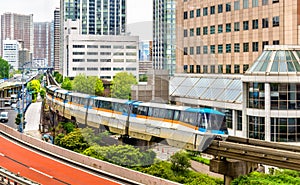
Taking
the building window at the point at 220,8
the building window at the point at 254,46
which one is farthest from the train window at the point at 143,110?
the building window at the point at 220,8

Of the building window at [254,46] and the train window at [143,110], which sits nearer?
the train window at [143,110]

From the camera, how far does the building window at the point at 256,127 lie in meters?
12.0

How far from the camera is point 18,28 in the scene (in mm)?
110688

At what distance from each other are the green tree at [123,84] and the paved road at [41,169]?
627 cm

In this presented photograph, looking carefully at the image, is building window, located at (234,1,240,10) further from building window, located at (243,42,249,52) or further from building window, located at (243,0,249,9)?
building window, located at (243,42,249,52)

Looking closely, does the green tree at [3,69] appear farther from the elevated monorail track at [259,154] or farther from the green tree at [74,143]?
the elevated monorail track at [259,154]

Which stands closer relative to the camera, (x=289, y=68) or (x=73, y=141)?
(x=73, y=141)

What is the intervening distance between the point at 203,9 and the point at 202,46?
1667 cm

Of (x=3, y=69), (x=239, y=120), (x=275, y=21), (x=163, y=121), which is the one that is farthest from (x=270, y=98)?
(x=3, y=69)

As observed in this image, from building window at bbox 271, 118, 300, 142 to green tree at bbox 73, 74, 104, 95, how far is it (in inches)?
389

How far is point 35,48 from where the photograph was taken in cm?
11775

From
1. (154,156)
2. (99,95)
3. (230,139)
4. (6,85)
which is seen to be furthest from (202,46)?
(6,85)

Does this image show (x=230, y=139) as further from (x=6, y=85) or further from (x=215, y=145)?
(x=6, y=85)

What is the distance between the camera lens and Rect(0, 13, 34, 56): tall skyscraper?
10756 centimetres
